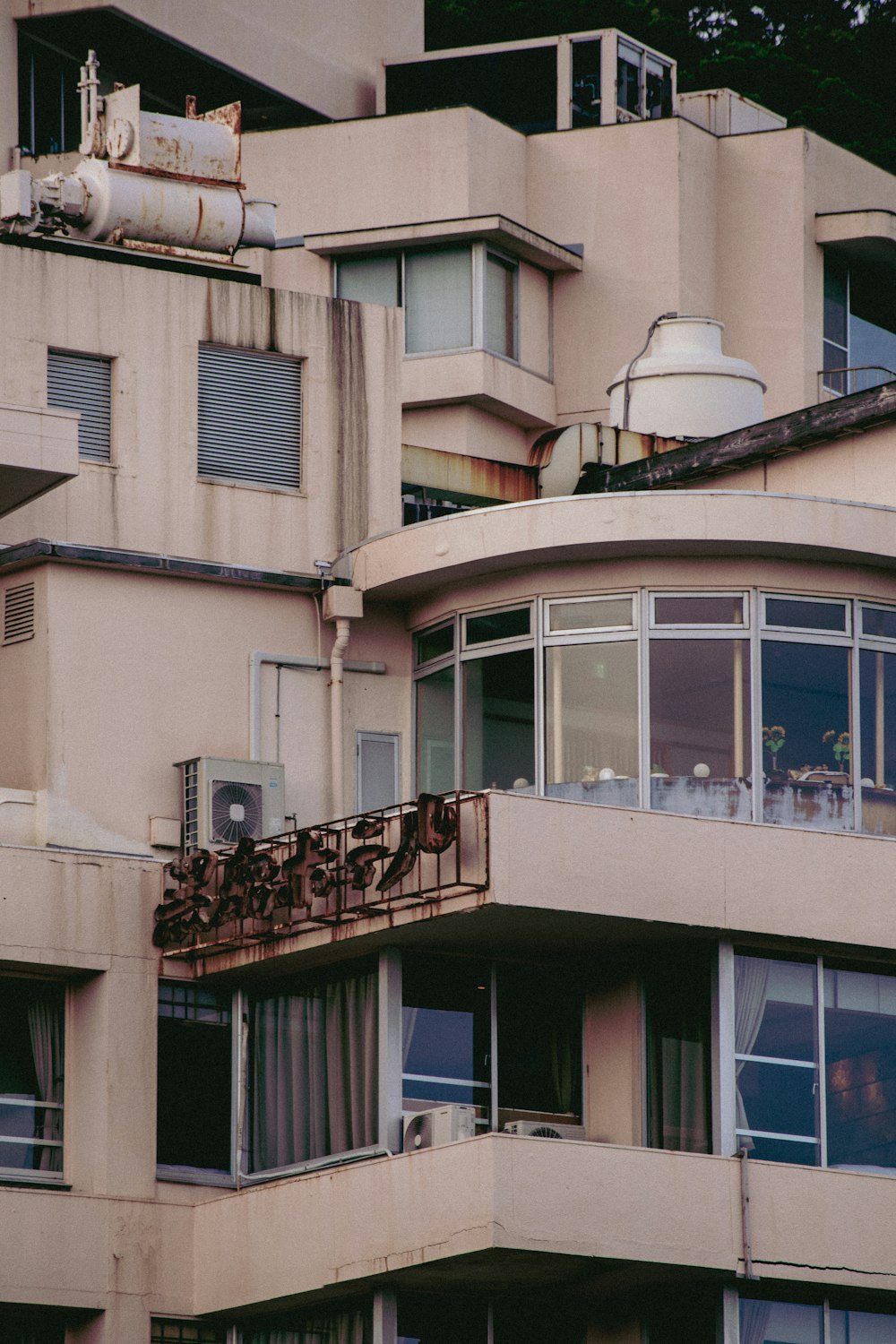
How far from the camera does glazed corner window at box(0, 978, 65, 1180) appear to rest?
24.7 m

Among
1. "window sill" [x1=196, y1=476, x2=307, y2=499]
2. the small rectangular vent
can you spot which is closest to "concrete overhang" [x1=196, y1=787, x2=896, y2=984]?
the small rectangular vent

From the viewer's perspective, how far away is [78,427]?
27219 mm

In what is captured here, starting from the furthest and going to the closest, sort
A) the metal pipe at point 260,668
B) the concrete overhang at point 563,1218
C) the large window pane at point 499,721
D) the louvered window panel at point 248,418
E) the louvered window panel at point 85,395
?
the louvered window panel at point 248,418 → the louvered window panel at point 85,395 → the metal pipe at point 260,668 → the large window pane at point 499,721 → the concrete overhang at point 563,1218

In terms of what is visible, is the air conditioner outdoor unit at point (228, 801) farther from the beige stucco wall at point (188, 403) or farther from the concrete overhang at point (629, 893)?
the beige stucco wall at point (188, 403)

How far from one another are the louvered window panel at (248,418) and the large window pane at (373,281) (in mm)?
11112

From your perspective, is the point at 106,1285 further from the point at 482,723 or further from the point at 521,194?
the point at 521,194

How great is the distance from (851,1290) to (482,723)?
248 inches

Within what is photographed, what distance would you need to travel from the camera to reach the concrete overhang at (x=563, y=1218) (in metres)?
22.6

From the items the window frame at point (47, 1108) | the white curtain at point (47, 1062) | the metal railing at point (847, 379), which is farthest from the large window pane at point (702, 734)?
the metal railing at point (847, 379)

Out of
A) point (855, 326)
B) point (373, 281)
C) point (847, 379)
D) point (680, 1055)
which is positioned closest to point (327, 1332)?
point (680, 1055)

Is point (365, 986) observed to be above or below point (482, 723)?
below

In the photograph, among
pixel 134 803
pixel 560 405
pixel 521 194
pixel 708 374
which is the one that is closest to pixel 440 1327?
pixel 134 803

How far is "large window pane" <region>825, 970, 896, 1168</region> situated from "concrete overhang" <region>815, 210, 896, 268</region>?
19.4 m

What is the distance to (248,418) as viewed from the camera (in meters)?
28.0
